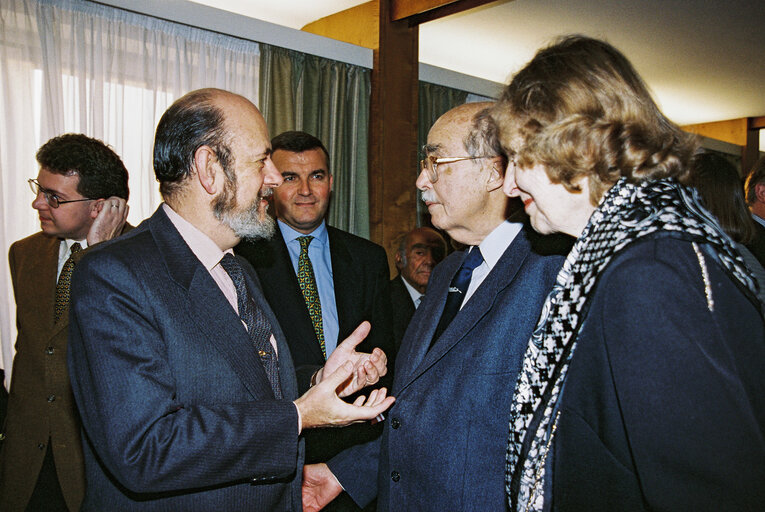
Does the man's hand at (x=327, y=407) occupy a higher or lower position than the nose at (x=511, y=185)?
lower

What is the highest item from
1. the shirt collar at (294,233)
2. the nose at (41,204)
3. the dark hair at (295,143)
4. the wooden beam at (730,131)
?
the wooden beam at (730,131)

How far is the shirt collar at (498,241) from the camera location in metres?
1.70

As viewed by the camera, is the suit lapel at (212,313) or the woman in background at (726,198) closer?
the suit lapel at (212,313)

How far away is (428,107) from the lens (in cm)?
571

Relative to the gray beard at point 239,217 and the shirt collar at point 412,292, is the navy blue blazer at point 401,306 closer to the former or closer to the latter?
the shirt collar at point 412,292

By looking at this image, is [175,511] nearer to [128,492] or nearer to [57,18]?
[128,492]

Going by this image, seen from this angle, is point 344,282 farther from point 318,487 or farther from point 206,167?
point 206,167

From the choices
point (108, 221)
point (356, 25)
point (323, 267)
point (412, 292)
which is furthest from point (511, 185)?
point (356, 25)

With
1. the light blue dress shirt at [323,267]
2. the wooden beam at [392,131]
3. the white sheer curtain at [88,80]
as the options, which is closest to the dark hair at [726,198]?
the light blue dress shirt at [323,267]

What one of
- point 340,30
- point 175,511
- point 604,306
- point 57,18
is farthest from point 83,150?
point 340,30

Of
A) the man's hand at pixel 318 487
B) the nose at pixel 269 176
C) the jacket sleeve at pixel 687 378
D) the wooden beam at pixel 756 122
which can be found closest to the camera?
the jacket sleeve at pixel 687 378

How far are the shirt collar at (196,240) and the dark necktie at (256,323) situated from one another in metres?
0.10

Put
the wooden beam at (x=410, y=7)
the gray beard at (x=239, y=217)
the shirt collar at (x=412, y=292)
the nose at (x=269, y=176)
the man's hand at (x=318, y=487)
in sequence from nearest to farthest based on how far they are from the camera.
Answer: the gray beard at (x=239, y=217) < the nose at (x=269, y=176) < the man's hand at (x=318, y=487) < the shirt collar at (x=412, y=292) < the wooden beam at (x=410, y=7)

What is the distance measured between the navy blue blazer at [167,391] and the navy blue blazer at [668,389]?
2.36ft
